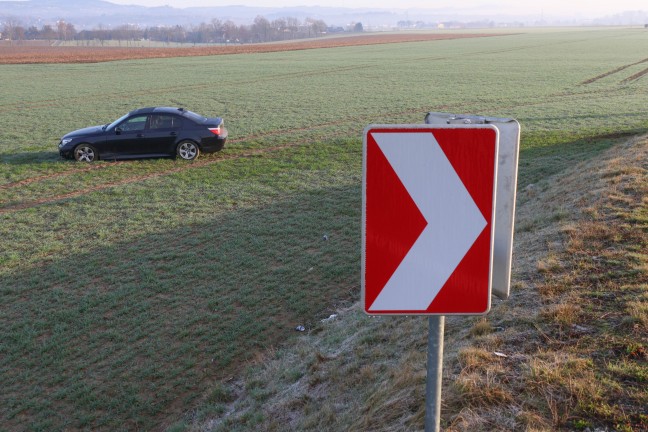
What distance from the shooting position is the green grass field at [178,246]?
23.1ft

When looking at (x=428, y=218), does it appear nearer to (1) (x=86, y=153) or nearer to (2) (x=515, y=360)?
(2) (x=515, y=360)

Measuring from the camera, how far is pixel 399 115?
27.2 metres

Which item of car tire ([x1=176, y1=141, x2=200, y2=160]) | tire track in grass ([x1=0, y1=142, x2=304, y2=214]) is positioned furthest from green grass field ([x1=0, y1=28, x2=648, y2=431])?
car tire ([x1=176, y1=141, x2=200, y2=160])

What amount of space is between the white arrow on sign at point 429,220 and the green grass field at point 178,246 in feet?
15.0

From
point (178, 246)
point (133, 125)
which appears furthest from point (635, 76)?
point (178, 246)

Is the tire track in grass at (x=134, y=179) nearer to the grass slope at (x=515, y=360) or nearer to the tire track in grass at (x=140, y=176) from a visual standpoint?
the tire track in grass at (x=140, y=176)

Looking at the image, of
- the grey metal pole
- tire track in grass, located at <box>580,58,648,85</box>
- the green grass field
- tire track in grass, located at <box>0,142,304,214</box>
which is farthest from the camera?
tire track in grass, located at <box>580,58,648,85</box>

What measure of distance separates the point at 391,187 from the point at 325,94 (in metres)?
33.7

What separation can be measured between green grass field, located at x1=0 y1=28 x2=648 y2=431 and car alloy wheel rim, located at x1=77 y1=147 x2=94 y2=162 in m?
0.44

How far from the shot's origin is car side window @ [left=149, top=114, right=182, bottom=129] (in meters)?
17.8

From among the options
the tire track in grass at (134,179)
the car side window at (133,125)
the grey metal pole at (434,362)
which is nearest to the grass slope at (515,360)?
the grey metal pole at (434,362)

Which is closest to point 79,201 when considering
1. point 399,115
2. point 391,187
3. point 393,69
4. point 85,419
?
point 85,419

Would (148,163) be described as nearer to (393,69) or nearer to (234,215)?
(234,215)

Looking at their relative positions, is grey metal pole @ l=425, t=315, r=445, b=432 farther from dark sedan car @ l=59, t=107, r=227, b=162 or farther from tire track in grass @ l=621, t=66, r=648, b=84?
tire track in grass @ l=621, t=66, r=648, b=84
